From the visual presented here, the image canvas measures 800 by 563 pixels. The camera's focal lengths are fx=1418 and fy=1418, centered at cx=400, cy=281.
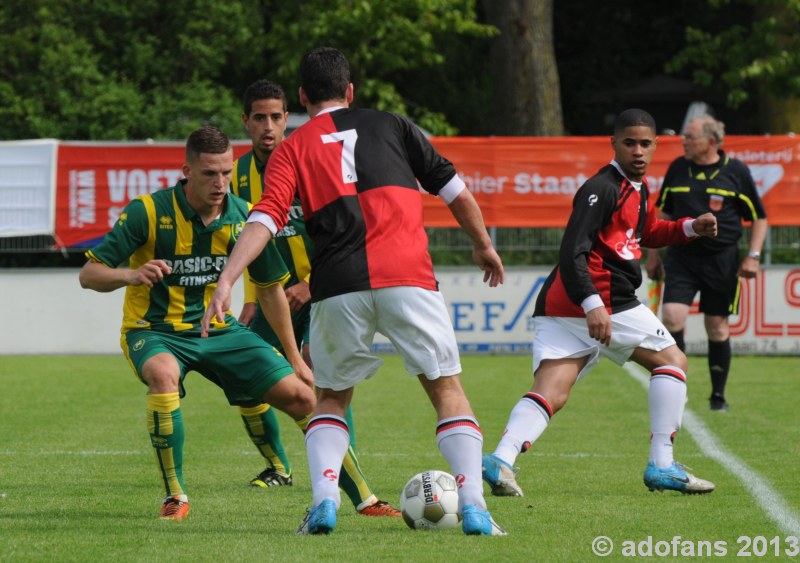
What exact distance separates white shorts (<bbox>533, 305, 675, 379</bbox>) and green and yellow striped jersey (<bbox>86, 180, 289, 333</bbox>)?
4.84ft

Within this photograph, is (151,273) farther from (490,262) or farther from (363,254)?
(490,262)

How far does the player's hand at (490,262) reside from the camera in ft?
19.7

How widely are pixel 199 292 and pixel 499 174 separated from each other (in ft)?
36.5

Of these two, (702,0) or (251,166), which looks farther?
(702,0)

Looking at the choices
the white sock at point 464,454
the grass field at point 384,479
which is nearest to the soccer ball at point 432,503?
the grass field at point 384,479

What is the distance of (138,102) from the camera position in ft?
78.4

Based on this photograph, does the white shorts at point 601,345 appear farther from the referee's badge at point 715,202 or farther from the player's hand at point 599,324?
the referee's badge at point 715,202

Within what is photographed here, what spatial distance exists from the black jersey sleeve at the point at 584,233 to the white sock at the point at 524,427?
0.57 metres

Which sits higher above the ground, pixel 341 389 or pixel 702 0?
pixel 702 0

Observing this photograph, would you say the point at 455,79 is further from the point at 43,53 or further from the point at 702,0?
the point at 43,53

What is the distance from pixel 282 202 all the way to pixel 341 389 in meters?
0.84

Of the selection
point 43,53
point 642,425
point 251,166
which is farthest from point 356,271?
point 43,53

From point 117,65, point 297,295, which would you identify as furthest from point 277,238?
point 117,65

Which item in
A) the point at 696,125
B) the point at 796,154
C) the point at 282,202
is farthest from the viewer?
the point at 796,154
